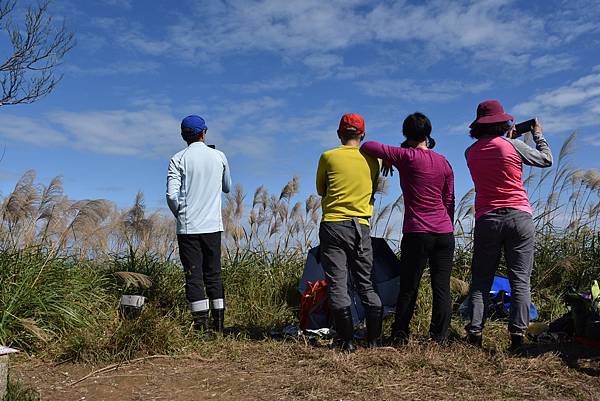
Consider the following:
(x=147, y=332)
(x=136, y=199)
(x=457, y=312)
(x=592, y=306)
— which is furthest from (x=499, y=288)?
(x=136, y=199)

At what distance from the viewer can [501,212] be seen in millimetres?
4027

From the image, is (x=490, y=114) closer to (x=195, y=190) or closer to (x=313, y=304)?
(x=313, y=304)

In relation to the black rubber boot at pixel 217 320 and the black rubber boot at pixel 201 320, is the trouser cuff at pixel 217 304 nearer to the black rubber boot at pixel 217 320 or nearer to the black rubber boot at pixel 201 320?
the black rubber boot at pixel 217 320

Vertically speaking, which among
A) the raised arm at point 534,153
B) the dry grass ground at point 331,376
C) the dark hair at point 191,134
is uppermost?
the dark hair at point 191,134

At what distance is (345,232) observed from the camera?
4.14 m

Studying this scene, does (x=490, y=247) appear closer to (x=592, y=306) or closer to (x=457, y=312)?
(x=592, y=306)

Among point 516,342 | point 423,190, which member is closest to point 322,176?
point 423,190

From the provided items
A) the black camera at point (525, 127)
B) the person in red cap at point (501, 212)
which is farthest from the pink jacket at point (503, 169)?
the black camera at point (525, 127)

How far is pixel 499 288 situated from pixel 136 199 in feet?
13.4

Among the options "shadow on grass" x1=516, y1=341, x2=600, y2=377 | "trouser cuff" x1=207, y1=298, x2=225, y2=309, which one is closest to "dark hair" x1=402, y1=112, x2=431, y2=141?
"shadow on grass" x1=516, y1=341, x2=600, y2=377

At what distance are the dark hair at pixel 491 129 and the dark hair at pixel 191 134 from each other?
7.29ft

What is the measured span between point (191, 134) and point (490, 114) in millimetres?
2386

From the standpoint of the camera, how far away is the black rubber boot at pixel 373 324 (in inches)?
166

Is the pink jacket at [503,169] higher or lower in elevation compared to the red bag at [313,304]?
higher
